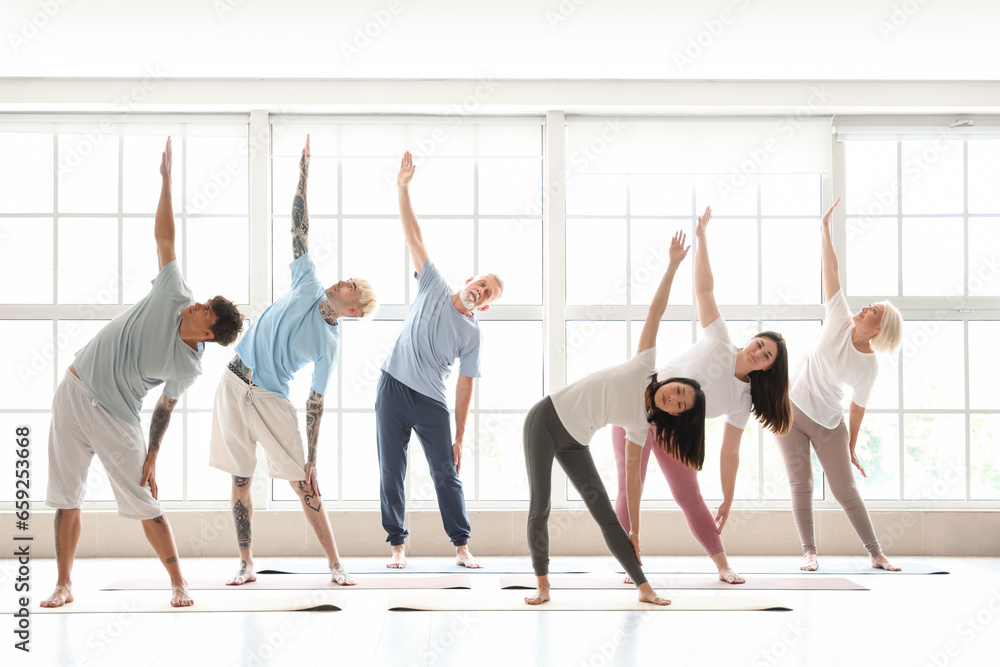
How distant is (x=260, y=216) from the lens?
474cm

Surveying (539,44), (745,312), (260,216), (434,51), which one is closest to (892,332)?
(745,312)

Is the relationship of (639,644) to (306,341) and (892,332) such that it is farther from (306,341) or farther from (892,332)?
(892,332)

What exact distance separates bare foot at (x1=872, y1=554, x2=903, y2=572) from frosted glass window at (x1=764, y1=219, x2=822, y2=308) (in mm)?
1665

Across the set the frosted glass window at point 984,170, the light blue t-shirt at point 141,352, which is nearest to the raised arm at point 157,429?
the light blue t-shirt at point 141,352

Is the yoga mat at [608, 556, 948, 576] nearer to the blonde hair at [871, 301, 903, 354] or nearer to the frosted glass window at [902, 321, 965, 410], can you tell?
the frosted glass window at [902, 321, 965, 410]

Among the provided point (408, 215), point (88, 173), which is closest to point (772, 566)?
point (408, 215)

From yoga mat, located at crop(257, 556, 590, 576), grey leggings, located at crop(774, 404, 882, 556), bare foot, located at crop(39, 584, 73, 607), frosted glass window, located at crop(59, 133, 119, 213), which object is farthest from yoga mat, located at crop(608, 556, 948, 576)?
frosted glass window, located at crop(59, 133, 119, 213)

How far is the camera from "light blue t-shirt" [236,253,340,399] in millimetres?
3473

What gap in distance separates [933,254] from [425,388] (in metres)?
3.58

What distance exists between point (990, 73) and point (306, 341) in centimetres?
455

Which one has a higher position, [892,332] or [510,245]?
[510,245]

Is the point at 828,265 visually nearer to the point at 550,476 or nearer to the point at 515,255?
the point at 515,255

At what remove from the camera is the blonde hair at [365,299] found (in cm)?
344

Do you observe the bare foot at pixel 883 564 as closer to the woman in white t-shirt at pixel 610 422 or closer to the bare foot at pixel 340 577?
the woman in white t-shirt at pixel 610 422
